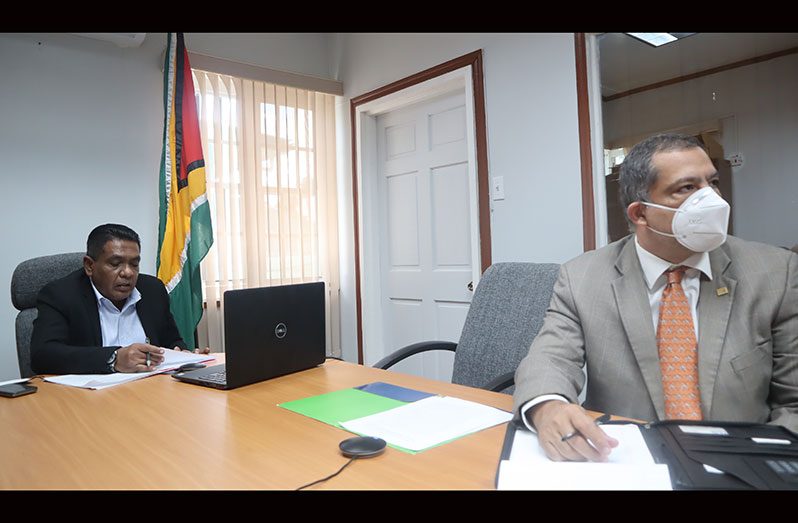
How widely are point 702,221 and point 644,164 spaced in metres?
0.21

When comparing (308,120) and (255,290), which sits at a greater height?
(308,120)

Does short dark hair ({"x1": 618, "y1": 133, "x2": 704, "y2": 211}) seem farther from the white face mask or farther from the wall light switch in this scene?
the wall light switch

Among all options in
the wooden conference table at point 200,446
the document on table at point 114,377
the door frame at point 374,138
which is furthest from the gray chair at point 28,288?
the door frame at point 374,138

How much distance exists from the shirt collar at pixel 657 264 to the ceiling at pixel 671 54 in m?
1.26

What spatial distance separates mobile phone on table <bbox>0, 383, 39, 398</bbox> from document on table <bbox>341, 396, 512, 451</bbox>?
0.95 metres

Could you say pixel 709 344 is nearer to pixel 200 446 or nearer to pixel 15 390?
pixel 200 446

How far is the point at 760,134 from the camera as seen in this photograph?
1981 millimetres

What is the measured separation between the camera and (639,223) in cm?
136

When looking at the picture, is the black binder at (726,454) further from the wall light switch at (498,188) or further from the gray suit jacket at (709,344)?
the wall light switch at (498,188)

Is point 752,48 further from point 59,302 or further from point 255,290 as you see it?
point 59,302
